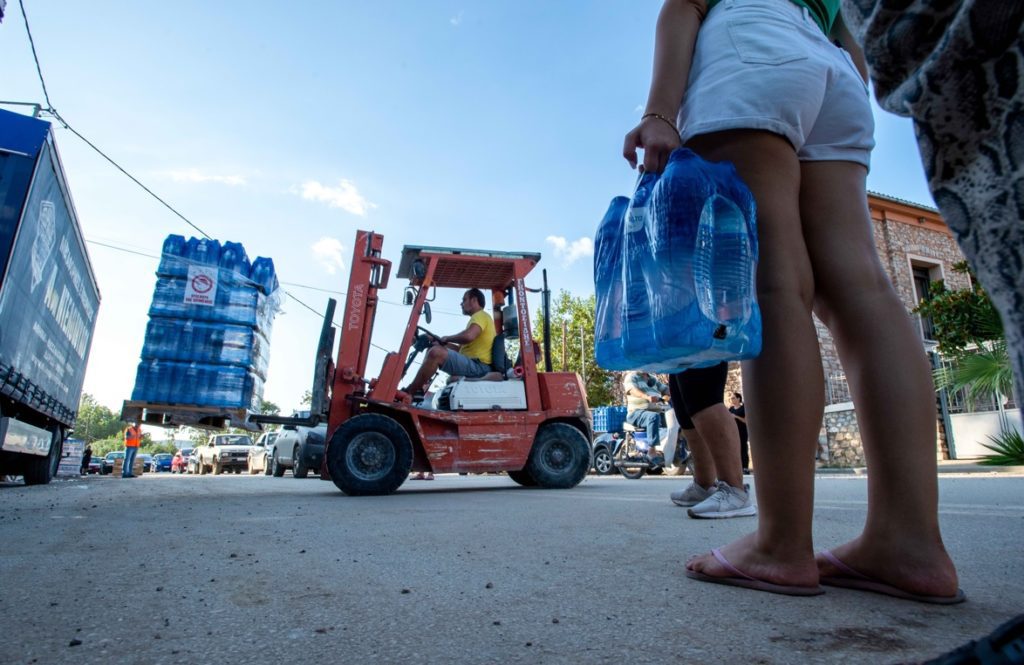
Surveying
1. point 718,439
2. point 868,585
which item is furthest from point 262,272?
point 868,585

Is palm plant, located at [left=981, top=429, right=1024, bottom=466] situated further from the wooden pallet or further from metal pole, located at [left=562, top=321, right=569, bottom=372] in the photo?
metal pole, located at [left=562, top=321, right=569, bottom=372]

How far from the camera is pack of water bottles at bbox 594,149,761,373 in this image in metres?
1.24

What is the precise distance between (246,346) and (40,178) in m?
3.02

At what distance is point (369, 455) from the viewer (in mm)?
5473

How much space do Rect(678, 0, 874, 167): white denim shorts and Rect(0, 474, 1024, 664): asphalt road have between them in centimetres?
108

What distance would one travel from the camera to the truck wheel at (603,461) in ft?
44.0

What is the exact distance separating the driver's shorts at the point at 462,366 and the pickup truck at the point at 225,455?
744 inches

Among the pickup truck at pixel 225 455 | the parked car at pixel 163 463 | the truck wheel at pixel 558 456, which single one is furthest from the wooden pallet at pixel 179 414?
the parked car at pixel 163 463

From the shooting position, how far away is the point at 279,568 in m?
1.64

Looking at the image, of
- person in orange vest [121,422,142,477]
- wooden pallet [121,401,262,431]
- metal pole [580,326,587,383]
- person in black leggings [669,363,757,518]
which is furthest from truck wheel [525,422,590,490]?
metal pole [580,326,587,383]

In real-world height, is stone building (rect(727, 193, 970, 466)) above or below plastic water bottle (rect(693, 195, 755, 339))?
above

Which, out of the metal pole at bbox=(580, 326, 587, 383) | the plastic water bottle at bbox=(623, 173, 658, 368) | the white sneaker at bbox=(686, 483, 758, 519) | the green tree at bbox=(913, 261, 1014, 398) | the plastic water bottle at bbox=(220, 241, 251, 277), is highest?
the metal pole at bbox=(580, 326, 587, 383)

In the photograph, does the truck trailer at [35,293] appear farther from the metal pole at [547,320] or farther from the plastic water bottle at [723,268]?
the plastic water bottle at [723,268]

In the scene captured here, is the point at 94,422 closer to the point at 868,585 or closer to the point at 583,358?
the point at 583,358
